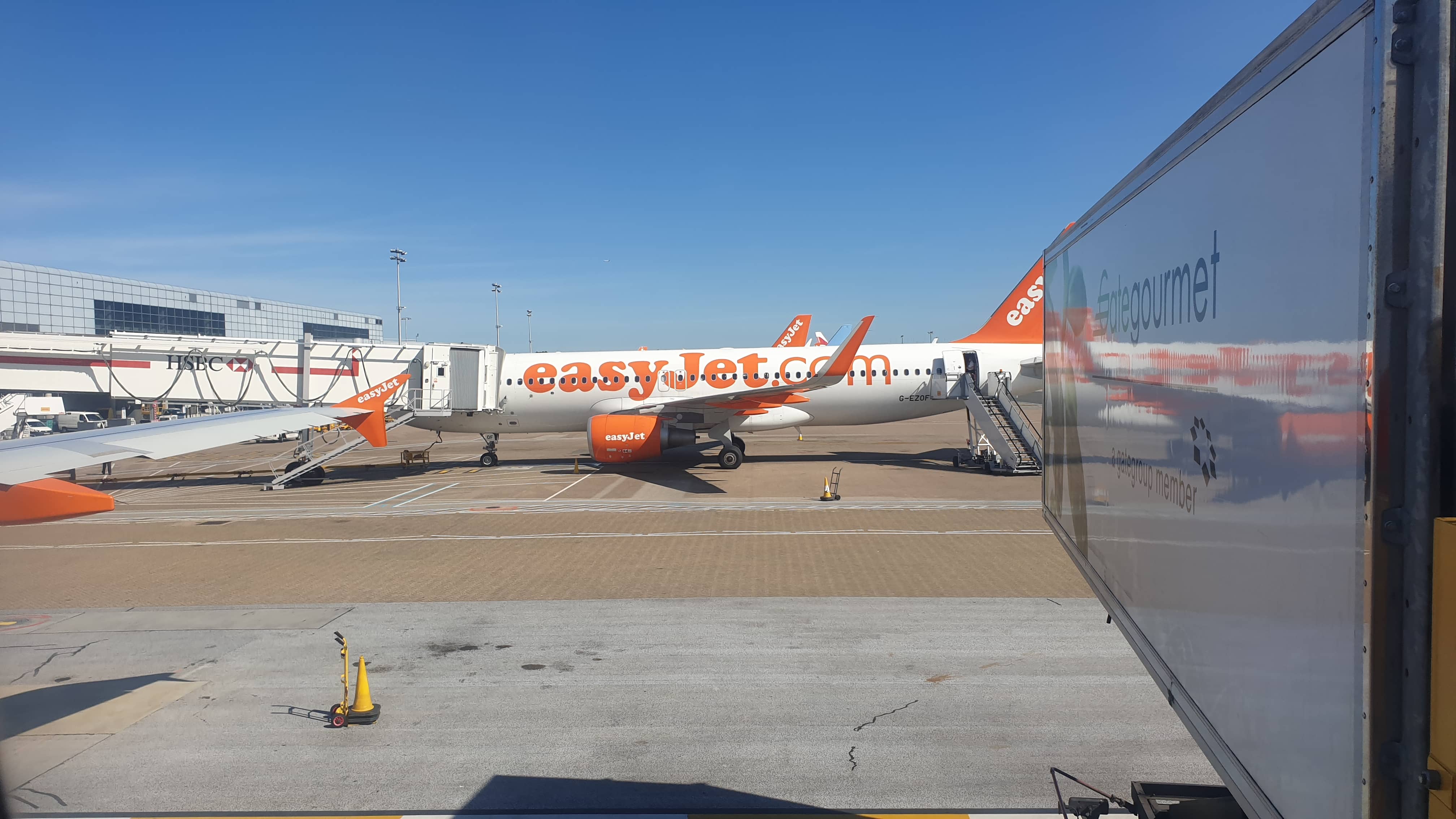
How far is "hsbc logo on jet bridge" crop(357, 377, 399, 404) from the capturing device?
982 inches

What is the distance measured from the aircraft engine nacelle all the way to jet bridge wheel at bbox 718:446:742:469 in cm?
293

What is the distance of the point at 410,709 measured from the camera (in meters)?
7.52

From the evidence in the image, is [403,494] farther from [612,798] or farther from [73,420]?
[73,420]

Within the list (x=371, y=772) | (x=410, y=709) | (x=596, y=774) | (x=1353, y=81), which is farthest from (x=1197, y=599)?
(x=410, y=709)

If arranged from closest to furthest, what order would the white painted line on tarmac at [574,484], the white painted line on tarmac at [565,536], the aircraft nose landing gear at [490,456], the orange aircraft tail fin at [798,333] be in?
the white painted line on tarmac at [565,536] → the white painted line on tarmac at [574,484] → the aircraft nose landing gear at [490,456] → the orange aircraft tail fin at [798,333]

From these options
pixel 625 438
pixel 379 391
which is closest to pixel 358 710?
pixel 625 438

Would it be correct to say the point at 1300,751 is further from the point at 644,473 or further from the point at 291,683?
the point at 644,473

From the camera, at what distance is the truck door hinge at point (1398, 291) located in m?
2.00

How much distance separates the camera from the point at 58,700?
7.82 m

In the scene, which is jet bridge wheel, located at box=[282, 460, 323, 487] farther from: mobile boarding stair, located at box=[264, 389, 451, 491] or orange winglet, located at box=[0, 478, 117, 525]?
orange winglet, located at box=[0, 478, 117, 525]

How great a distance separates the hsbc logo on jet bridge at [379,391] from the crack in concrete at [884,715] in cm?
2155

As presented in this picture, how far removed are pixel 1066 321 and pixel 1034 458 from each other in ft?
59.7

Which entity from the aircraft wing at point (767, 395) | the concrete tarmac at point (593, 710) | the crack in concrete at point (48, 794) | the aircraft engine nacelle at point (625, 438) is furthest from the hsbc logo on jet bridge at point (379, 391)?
the crack in concrete at point (48, 794)

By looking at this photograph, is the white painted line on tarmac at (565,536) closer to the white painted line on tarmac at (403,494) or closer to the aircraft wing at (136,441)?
the white painted line on tarmac at (403,494)
